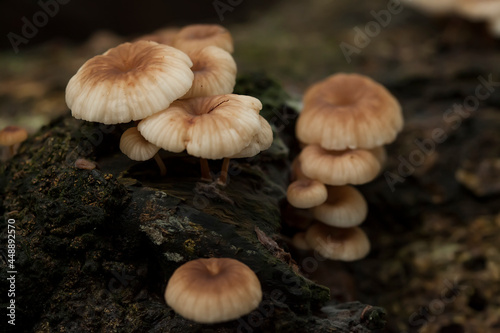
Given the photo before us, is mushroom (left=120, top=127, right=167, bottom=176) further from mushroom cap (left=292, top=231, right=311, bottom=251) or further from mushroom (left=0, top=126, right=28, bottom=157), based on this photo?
mushroom cap (left=292, top=231, right=311, bottom=251)

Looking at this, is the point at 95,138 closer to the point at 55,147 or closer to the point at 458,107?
the point at 55,147

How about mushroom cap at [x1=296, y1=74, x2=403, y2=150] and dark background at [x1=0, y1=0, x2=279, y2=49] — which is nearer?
mushroom cap at [x1=296, y1=74, x2=403, y2=150]

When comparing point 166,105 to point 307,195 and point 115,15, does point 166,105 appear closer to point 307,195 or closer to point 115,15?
point 307,195

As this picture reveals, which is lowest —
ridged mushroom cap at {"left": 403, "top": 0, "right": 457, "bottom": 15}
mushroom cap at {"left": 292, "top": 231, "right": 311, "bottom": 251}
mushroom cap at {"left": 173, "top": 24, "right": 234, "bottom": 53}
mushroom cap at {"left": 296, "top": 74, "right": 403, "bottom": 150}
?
mushroom cap at {"left": 292, "top": 231, "right": 311, "bottom": 251}

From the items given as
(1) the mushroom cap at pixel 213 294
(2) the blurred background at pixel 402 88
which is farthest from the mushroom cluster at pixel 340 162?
(1) the mushroom cap at pixel 213 294

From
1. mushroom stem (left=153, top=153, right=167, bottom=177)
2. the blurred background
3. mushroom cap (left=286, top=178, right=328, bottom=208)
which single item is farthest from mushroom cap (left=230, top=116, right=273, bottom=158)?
the blurred background

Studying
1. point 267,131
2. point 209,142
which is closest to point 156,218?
point 209,142

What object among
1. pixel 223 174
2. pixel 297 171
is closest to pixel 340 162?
pixel 297 171
